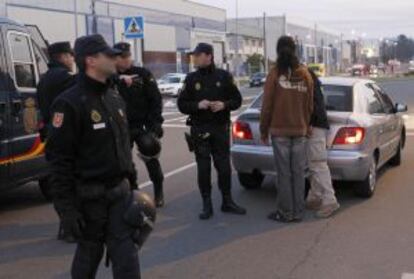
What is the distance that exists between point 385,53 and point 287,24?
5383 cm

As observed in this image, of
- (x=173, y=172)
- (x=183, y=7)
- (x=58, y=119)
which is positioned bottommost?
(x=173, y=172)

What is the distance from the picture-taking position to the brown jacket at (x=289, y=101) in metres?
7.60

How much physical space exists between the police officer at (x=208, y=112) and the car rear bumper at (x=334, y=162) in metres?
0.85

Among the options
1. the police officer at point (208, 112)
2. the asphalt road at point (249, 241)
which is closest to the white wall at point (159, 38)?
the asphalt road at point (249, 241)

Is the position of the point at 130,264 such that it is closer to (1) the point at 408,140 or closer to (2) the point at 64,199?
(2) the point at 64,199

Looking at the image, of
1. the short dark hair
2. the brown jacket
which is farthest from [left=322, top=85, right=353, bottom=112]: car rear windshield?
the short dark hair

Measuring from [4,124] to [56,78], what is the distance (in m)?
1.25

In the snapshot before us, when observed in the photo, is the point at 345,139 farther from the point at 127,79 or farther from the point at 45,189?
the point at 45,189

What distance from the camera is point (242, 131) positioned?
356 inches

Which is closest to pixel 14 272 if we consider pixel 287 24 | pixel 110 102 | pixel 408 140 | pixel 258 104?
pixel 110 102

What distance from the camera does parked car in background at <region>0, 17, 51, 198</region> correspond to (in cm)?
786

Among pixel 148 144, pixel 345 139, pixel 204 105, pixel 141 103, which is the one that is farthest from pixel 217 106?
pixel 345 139

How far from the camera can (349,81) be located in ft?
31.6

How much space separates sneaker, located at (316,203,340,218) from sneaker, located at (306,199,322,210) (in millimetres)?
238
